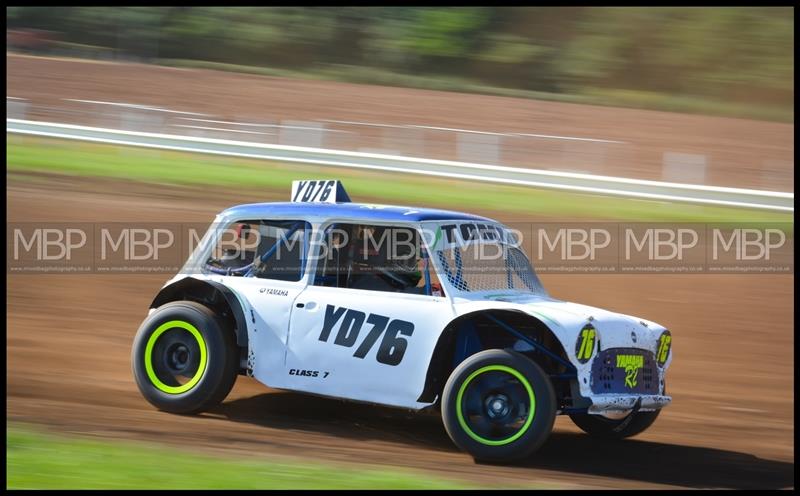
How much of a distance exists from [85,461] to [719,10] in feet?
103

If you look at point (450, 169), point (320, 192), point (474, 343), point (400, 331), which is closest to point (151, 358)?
point (320, 192)

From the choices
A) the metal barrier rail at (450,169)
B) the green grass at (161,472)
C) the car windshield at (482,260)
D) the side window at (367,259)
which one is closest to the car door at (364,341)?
the side window at (367,259)

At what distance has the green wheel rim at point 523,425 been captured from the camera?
23.0 feet

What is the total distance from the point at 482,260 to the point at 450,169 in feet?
29.1

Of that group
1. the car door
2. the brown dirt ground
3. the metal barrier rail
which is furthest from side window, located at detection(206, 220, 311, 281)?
the brown dirt ground

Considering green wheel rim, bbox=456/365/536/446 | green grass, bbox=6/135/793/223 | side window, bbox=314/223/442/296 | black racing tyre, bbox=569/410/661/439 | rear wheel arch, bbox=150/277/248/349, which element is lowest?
black racing tyre, bbox=569/410/661/439

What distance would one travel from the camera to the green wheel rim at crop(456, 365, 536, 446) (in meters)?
7.02

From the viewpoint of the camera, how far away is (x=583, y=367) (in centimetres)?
716

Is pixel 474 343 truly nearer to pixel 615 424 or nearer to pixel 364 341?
pixel 364 341

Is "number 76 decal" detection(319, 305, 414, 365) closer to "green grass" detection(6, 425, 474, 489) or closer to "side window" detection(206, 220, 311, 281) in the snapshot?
"side window" detection(206, 220, 311, 281)

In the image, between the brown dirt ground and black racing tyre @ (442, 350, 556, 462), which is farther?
the brown dirt ground

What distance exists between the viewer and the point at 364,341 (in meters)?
7.64

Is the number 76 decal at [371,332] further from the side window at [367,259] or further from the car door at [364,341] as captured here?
the side window at [367,259]

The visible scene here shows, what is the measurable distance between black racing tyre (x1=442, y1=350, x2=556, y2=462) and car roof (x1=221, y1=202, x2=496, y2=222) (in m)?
1.36
